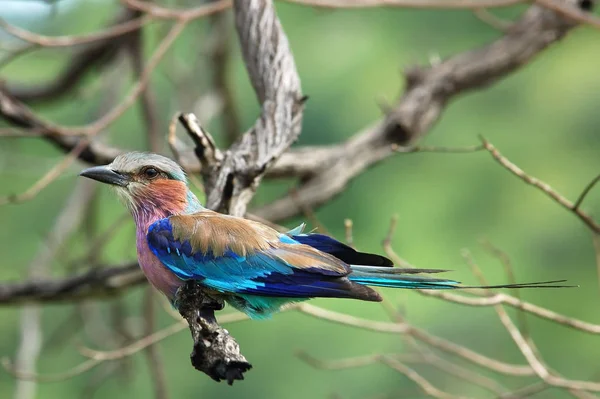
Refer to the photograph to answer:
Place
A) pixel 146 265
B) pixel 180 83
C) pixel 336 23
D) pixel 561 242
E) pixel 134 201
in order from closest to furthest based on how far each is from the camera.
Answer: pixel 146 265 → pixel 134 201 → pixel 180 83 → pixel 561 242 → pixel 336 23

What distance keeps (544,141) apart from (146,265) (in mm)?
4952

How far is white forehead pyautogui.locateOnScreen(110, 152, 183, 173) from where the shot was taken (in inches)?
119

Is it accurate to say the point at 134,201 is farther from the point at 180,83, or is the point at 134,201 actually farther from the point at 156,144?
the point at 180,83

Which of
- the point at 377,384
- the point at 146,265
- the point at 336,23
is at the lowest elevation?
the point at 377,384

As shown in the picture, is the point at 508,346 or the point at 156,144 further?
the point at 508,346

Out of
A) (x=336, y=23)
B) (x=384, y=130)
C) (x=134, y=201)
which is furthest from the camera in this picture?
(x=336, y=23)

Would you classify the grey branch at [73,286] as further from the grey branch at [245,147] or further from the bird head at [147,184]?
the grey branch at [245,147]

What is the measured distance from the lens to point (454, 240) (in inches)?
261

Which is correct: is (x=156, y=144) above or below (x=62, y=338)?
above

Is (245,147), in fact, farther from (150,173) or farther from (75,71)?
(75,71)

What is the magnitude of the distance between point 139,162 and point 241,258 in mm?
592

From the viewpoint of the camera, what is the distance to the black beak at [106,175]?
2.95m

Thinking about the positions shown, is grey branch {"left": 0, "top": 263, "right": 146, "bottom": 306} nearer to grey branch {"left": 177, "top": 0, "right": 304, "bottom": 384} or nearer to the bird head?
the bird head

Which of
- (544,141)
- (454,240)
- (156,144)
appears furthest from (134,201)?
(544,141)
